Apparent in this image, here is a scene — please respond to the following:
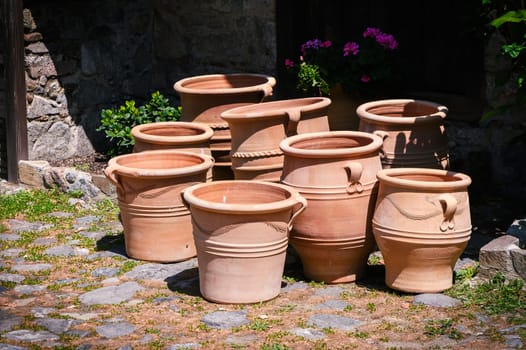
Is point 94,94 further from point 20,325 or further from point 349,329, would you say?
point 349,329

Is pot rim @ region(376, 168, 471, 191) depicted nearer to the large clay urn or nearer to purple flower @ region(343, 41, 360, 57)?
the large clay urn

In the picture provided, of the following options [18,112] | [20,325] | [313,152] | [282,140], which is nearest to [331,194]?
[313,152]

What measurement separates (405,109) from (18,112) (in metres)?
3.35

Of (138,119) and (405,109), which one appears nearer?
(405,109)

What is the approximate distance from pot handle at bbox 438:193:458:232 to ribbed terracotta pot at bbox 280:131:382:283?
0.50m

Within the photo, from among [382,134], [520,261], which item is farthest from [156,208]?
[520,261]

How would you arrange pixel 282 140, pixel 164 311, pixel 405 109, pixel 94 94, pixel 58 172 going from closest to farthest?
1. pixel 164 311
2. pixel 282 140
3. pixel 405 109
4. pixel 58 172
5. pixel 94 94

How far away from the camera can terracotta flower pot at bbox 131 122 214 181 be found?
646 cm

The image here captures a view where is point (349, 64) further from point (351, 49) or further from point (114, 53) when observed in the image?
point (114, 53)

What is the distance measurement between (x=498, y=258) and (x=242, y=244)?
1.48m

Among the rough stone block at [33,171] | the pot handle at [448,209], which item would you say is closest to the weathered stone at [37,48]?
the rough stone block at [33,171]

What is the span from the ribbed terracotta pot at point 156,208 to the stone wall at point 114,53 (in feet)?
6.95

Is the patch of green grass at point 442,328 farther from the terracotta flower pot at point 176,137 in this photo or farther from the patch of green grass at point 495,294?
the terracotta flower pot at point 176,137

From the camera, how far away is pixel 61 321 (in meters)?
5.13
